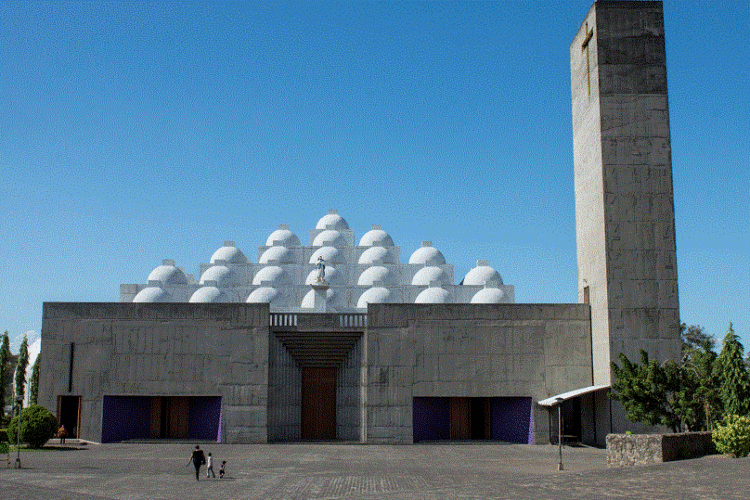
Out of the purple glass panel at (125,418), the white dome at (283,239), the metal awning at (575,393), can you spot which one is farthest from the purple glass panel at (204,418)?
the white dome at (283,239)

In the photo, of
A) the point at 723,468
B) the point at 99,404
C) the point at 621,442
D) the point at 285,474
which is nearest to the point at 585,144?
the point at 621,442

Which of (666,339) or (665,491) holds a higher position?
(666,339)

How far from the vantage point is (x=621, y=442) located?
68.6 ft

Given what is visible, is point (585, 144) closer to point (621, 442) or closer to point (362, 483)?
point (621, 442)

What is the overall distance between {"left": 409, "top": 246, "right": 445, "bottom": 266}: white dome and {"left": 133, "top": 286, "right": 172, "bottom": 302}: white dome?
16813 millimetres

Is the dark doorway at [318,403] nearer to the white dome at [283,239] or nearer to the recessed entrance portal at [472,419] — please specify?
the recessed entrance portal at [472,419]

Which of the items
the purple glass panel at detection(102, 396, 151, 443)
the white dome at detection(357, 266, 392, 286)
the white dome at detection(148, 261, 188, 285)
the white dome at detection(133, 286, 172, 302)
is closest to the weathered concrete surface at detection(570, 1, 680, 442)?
the purple glass panel at detection(102, 396, 151, 443)

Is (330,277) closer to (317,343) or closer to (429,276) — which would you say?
(429,276)

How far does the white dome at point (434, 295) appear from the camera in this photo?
49.5 m

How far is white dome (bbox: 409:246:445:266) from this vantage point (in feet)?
180

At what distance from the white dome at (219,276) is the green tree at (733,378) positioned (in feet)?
118

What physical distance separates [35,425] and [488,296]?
Answer: 2989 centimetres

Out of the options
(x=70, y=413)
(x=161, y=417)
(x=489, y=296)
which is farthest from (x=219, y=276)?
(x=70, y=413)

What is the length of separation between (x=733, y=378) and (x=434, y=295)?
2782 centimetres
